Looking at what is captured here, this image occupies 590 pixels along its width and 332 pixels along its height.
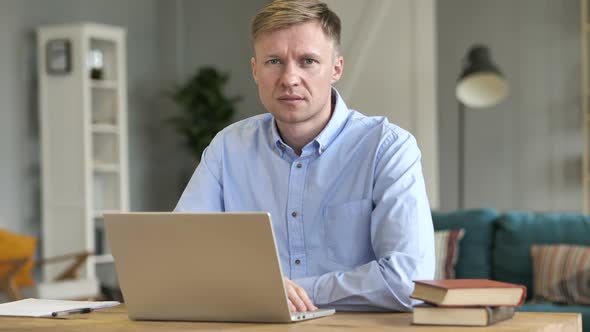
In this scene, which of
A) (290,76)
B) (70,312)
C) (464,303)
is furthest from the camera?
(290,76)

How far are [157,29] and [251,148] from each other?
21.9ft

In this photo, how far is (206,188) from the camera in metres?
2.29

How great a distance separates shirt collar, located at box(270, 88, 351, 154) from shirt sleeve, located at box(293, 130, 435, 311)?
0.13 metres

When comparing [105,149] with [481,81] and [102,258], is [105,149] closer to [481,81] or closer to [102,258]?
[102,258]

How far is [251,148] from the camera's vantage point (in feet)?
7.54

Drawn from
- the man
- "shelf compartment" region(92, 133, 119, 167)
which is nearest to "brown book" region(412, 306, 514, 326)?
the man

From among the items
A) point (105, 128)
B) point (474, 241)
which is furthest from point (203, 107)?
point (474, 241)

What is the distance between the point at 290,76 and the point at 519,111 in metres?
5.59

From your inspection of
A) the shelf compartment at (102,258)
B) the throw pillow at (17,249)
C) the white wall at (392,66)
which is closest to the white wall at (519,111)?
the white wall at (392,66)

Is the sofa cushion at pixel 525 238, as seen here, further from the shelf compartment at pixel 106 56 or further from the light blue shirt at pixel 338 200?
the shelf compartment at pixel 106 56

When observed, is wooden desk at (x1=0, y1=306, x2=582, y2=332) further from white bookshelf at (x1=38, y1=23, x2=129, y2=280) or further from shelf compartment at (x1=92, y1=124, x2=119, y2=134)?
shelf compartment at (x1=92, y1=124, x2=119, y2=134)

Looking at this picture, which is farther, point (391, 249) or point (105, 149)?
point (105, 149)

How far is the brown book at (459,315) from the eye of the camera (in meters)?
1.58

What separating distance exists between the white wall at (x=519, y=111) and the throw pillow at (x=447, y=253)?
109 inches
